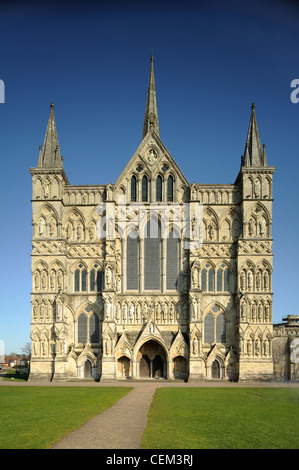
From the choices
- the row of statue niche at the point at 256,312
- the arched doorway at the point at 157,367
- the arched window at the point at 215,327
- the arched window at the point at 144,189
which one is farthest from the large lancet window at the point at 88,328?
the row of statue niche at the point at 256,312

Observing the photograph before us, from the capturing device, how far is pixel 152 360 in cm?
4828

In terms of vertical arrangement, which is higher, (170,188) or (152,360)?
(170,188)

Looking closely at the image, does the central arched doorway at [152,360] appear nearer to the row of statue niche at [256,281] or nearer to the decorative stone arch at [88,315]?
the decorative stone arch at [88,315]

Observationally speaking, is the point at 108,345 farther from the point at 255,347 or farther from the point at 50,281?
the point at 255,347

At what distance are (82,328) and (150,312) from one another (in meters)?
7.15

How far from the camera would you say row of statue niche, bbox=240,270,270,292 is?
48312 mm

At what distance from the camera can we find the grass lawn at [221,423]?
51.0 ft

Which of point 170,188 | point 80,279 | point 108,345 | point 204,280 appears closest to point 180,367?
point 108,345

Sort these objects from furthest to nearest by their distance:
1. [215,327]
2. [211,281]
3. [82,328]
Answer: [211,281], [82,328], [215,327]

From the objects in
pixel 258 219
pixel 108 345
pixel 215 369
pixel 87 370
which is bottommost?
pixel 87 370

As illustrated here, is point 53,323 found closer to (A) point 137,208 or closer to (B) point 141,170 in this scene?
(A) point 137,208

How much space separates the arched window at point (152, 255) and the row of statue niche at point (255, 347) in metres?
10.2

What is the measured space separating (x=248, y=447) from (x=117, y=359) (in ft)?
110

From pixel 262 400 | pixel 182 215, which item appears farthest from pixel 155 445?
pixel 182 215
